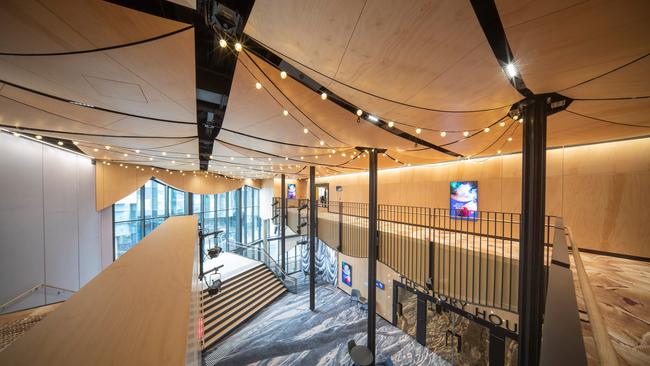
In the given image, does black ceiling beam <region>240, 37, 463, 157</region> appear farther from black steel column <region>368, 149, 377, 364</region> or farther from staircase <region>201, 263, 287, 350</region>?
staircase <region>201, 263, 287, 350</region>

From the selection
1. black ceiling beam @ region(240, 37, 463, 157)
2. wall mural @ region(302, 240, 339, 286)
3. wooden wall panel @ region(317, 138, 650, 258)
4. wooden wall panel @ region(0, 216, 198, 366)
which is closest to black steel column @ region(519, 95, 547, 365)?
black ceiling beam @ region(240, 37, 463, 157)

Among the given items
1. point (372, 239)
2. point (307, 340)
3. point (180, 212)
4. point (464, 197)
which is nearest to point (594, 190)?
point (464, 197)

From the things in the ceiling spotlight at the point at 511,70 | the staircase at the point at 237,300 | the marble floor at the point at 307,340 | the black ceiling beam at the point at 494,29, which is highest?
the black ceiling beam at the point at 494,29

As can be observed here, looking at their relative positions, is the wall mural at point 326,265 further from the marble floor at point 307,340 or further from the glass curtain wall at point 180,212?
the glass curtain wall at point 180,212

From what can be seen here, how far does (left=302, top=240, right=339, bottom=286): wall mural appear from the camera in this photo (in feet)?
39.0

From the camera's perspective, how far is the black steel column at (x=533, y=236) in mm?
2475

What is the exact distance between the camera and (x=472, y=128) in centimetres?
356

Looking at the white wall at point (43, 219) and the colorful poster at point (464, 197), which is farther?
the colorful poster at point (464, 197)

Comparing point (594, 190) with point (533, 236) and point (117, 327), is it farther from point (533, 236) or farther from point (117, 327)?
point (117, 327)

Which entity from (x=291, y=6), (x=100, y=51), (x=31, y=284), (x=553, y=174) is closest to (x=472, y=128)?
(x=291, y=6)

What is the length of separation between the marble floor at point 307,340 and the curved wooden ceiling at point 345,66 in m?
6.77

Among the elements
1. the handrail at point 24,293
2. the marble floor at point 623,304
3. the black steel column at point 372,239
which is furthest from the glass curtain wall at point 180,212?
the marble floor at point 623,304

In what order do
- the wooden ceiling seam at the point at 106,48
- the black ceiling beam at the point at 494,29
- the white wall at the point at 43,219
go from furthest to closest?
the white wall at the point at 43,219
the wooden ceiling seam at the point at 106,48
the black ceiling beam at the point at 494,29

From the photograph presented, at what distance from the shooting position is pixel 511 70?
6.24 feet
